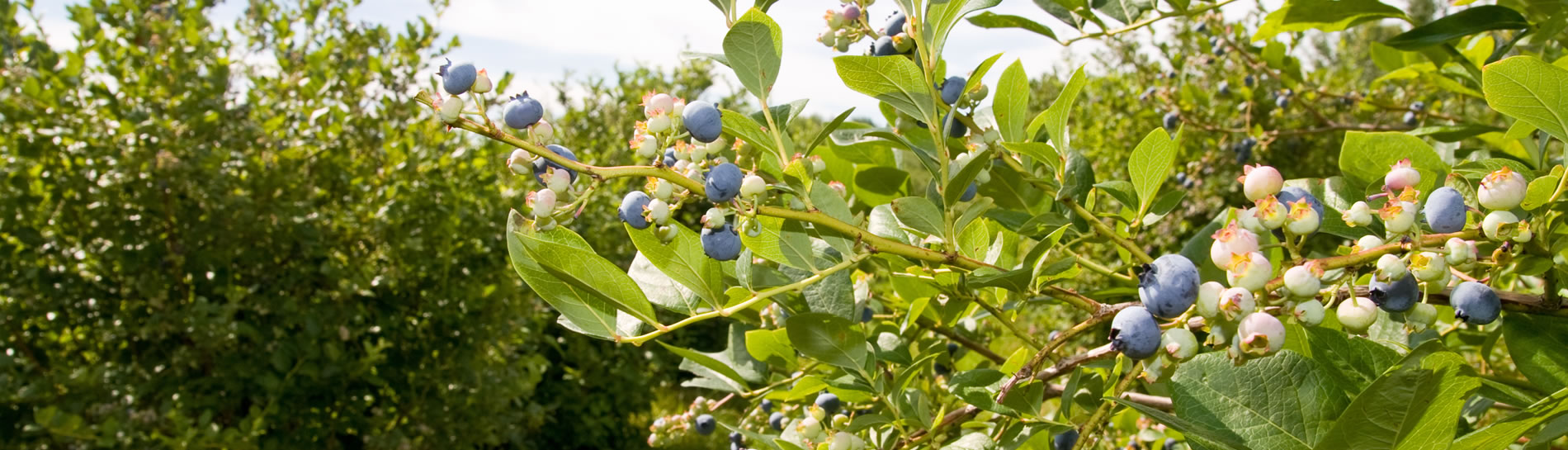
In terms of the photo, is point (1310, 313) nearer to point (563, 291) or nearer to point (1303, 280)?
point (1303, 280)

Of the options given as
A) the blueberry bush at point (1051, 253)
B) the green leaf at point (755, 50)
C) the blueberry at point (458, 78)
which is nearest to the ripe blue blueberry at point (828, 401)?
the blueberry bush at point (1051, 253)

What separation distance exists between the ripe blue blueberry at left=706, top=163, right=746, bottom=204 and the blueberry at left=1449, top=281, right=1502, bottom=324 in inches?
20.2

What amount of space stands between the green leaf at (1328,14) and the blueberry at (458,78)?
2.96 feet

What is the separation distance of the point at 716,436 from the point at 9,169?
316 centimetres

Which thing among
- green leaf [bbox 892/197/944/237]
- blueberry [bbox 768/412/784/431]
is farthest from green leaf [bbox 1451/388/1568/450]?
blueberry [bbox 768/412/784/431]

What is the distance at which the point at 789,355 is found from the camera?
40.4 inches

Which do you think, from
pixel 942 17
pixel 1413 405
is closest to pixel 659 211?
pixel 942 17

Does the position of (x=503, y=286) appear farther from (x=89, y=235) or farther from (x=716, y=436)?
(x=716, y=436)

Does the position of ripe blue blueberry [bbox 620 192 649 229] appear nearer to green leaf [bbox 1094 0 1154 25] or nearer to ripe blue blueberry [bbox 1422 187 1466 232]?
ripe blue blueberry [bbox 1422 187 1466 232]

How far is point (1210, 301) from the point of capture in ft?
1.97

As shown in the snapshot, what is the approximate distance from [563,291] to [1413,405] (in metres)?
0.61

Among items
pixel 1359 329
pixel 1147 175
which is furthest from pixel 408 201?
pixel 1359 329

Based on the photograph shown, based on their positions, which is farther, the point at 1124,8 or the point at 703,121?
the point at 1124,8

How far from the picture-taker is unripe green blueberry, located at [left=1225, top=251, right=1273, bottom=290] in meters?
0.60
